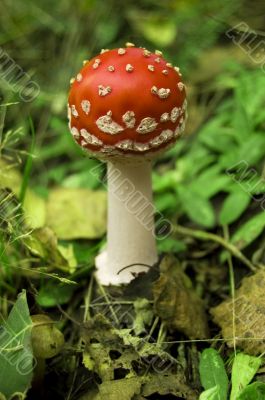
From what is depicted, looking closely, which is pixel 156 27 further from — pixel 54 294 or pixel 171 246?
pixel 54 294

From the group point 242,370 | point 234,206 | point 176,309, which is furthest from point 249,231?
point 242,370

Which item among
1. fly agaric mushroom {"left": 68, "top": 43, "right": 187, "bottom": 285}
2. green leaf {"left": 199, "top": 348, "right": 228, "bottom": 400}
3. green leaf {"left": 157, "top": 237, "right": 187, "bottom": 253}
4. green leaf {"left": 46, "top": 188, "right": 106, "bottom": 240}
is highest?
fly agaric mushroom {"left": 68, "top": 43, "right": 187, "bottom": 285}

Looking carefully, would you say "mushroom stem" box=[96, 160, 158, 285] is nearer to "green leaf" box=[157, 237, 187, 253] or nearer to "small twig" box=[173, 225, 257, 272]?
"green leaf" box=[157, 237, 187, 253]

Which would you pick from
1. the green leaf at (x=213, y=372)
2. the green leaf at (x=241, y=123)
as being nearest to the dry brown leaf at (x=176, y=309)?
the green leaf at (x=213, y=372)

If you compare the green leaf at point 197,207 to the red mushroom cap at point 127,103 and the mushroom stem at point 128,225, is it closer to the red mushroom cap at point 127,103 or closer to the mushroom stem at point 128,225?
the mushroom stem at point 128,225

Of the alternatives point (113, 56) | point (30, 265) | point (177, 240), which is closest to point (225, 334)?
point (177, 240)

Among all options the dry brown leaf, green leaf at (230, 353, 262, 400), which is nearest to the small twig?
the dry brown leaf

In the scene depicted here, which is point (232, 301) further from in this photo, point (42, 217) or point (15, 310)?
point (42, 217)
